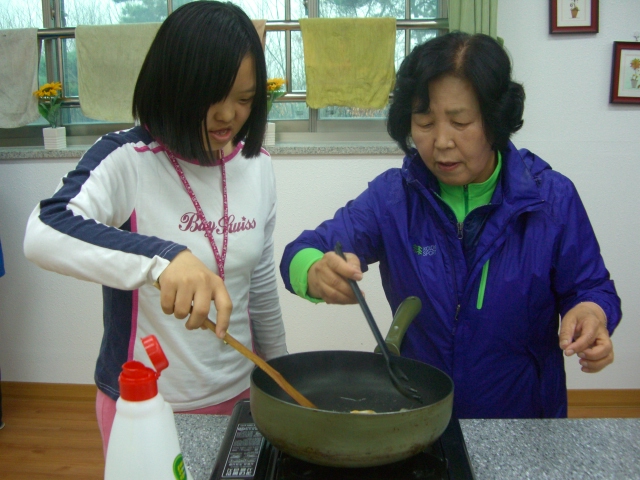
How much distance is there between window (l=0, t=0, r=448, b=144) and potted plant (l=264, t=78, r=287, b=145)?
0.25 ft

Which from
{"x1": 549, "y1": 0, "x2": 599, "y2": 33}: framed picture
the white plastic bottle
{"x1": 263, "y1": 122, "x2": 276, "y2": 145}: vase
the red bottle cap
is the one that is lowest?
the white plastic bottle

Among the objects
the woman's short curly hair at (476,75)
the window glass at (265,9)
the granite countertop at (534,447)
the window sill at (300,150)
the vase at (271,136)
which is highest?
the window glass at (265,9)

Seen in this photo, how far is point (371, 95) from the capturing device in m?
2.68

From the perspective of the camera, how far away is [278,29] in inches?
108

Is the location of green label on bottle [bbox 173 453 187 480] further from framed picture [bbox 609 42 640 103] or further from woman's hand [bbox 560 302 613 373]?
framed picture [bbox 609 42 640 103]

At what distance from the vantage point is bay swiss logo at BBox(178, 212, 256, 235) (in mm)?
1168

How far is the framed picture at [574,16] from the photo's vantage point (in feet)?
8.34

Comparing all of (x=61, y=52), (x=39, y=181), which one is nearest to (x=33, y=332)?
(x=39, y=181)

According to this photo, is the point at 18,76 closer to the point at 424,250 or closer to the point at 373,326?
the point at 424,250

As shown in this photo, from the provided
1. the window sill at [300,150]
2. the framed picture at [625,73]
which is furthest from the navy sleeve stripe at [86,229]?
the framed picture at [625,73]

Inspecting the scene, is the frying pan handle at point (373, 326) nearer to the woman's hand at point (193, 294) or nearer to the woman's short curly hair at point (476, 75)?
the woman's hand at point (193, 294)

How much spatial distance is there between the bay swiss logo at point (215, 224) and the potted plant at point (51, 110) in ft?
6.39

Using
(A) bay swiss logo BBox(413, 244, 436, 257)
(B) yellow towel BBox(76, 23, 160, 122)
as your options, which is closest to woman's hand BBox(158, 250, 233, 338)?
(A) bay swiss logo BBox(413, 244, 436, 257)

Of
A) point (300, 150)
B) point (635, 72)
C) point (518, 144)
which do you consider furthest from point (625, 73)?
point (300, 150)
